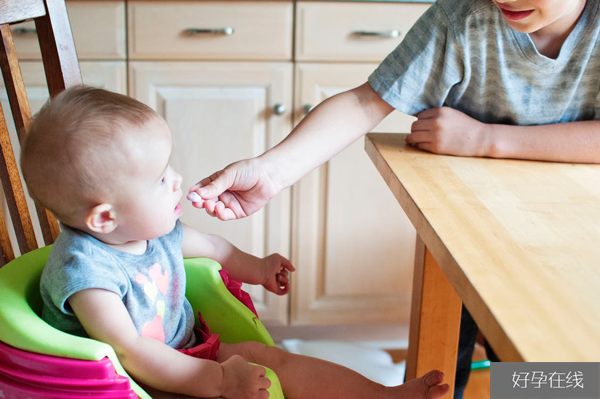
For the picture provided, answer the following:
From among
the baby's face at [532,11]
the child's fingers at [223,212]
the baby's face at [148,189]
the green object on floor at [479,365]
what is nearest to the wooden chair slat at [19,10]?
the baby's face at [148,189]

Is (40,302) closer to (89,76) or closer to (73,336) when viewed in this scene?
(73,336)

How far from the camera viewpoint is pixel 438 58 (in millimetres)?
944

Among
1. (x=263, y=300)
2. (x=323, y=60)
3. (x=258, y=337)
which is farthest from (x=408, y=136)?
(x=263, y=300)

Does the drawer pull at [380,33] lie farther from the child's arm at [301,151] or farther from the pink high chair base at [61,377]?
the pink high chair base at [61,377]

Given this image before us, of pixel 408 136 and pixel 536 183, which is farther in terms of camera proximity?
pixel 408 136

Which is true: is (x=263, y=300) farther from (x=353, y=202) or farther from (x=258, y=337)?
(x=258, y=337)

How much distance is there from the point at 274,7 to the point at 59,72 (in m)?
0.81

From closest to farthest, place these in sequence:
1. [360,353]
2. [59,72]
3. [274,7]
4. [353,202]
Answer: [59,72]
[274,7]
[353,202]
[360,353]

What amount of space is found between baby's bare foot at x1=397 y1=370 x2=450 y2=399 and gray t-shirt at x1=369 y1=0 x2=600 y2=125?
14.6 inches

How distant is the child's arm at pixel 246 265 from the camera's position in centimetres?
100

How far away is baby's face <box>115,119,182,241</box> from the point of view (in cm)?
76

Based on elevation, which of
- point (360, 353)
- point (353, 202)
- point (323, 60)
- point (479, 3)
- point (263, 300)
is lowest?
point (360, 353)

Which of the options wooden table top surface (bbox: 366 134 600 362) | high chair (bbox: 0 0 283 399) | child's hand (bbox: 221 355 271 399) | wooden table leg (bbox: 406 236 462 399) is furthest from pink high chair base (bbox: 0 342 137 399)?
wooden table leg (bbox: 406 236 462 399)

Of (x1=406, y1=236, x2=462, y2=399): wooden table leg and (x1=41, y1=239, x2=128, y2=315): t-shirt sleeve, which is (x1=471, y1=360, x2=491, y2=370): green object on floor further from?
(x1=41, y1=239, x2=128, y2=315): t-shirt sleeve
